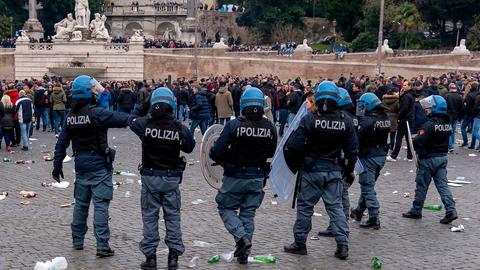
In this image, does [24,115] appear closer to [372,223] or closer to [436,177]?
[372,223]

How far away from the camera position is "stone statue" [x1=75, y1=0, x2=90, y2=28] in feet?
175

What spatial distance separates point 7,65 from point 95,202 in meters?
47.7

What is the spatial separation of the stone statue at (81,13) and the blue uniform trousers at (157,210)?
46.4m

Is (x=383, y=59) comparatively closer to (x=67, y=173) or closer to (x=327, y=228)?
(x=67, y=173)

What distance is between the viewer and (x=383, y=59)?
154ft

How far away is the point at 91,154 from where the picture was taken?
9.21 m

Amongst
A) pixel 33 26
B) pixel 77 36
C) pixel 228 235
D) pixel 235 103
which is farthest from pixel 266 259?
pixel 33 26

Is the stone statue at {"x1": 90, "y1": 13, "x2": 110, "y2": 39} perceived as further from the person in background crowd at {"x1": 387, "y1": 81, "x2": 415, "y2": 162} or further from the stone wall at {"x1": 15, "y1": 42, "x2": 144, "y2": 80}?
the person in background crowd at {"x1": 387, "y1": 81, "x2": 415, "y2": 162}

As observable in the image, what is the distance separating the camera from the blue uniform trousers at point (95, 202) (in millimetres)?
9117

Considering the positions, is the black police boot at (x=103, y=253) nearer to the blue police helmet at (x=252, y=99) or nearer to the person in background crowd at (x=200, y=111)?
the blue police helmet at (x=252, y=99)

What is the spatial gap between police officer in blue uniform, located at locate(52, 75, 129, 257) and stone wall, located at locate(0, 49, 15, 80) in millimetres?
47125

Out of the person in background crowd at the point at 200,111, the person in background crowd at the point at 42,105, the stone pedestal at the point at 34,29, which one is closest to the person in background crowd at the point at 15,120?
the person in background crowd at the point at 42,105

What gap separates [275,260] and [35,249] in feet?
9.44

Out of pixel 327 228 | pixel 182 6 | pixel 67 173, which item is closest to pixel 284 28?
pixel 182 6
